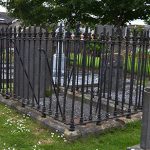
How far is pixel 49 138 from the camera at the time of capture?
5.88m

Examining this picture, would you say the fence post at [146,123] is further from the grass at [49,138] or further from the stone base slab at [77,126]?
the stone base slab at [77,126]

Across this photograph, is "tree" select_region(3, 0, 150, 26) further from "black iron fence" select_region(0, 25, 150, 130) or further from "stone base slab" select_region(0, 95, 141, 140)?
"stone base slab" select_region(0, 95, 141, 140)

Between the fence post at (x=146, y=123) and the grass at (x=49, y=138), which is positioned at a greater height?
the fence post at (x=146, y=123)

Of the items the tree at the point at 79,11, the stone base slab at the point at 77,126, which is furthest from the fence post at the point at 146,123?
the tree at the point at 79,11

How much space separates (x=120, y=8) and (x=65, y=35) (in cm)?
2065

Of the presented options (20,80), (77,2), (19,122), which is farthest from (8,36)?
(77,2)

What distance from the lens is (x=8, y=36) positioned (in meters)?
7.69

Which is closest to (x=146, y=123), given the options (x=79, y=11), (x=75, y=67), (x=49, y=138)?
(x=75, y=67)

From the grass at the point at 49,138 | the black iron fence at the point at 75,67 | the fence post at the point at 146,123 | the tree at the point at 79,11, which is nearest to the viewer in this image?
the fence post at the point at 146,123

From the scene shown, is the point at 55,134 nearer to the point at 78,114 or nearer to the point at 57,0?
the point at 78,114

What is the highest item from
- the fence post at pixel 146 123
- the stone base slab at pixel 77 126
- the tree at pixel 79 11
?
the tree at pixel 79 11

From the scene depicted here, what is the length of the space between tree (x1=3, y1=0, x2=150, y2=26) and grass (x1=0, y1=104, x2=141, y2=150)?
19808 millimetres

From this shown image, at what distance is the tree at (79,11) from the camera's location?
85.0ft

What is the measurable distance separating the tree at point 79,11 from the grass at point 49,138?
1981cm
